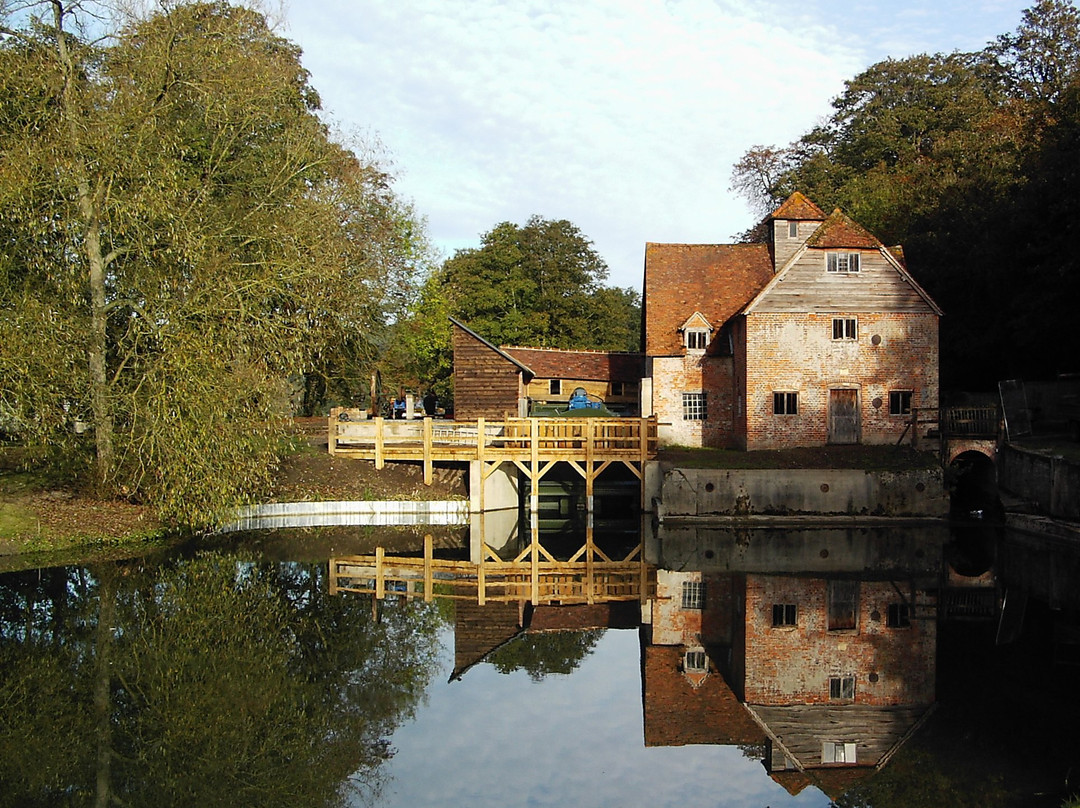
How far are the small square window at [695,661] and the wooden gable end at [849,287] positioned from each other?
1640 centimetres

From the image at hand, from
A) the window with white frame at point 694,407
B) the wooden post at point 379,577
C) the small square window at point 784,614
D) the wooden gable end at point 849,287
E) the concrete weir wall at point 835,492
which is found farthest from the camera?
the window with white frame at point 694,407

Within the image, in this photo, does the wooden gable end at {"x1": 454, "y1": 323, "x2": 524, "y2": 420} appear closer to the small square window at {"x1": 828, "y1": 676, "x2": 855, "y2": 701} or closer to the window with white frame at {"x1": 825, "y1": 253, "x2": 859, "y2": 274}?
the window with white frame at {"x1": 825, "y1": 253, "x2": 859, "y2": 274}

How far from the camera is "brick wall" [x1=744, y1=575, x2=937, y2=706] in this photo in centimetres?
1122

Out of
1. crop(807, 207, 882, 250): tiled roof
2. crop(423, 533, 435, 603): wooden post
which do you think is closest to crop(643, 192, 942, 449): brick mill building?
crop(807, 207, 882, 250): tiled roof

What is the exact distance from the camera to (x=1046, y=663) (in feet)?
39.4

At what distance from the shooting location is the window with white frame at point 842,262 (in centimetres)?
2741

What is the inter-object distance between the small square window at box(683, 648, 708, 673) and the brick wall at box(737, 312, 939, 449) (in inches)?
617

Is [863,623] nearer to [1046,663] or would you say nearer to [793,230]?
[1046,663]

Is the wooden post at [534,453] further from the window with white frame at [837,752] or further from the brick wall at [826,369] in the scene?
the window with white frame at [837,752]

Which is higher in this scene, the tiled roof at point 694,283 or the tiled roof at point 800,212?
the tiled roof at point 800,212

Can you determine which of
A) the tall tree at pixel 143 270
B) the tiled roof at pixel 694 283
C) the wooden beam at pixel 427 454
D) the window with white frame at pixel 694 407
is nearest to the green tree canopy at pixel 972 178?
the tiled roof at pixel 694 283

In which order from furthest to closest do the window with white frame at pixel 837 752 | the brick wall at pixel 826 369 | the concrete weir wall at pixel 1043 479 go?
1. the brick wall at pixel 826 369
2. the concrete weir wall at pixel 1043 479
3. the window with white frame at pixel 837 752

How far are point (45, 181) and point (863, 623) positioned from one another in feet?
54.0

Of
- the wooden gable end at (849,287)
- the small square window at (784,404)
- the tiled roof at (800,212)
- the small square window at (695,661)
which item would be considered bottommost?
the small square window at (695,661)
